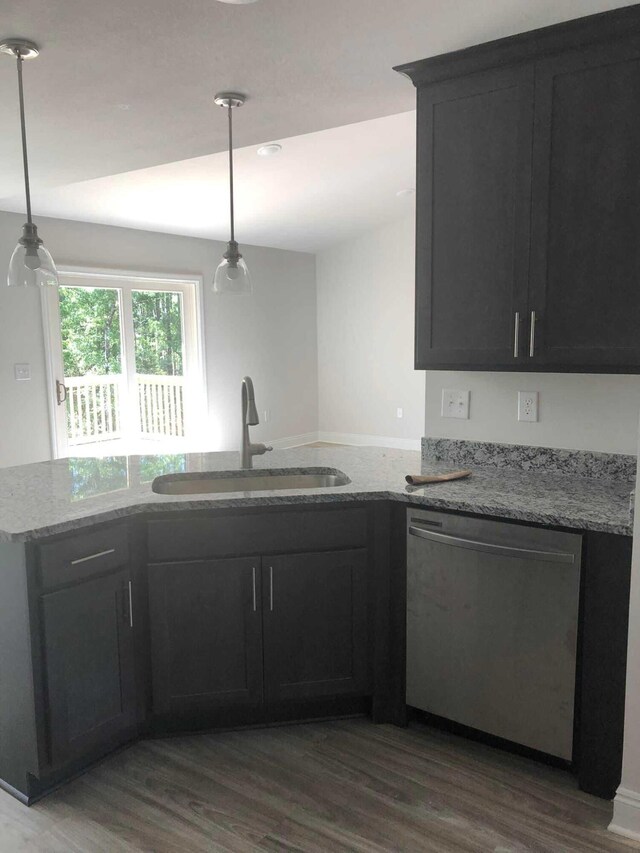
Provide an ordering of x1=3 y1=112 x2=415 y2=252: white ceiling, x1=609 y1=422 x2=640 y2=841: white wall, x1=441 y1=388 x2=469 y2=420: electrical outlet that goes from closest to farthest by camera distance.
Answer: x1=609 y1=422 x2=640 y2=841: white wall
x1=441 y1=388 x2=469 y2=420: electrical outlet
x1=3 y1=112 x2=415 y2=252: white ceiling

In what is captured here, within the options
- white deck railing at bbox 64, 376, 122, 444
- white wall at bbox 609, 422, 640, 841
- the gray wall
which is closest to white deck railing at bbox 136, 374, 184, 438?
white deck railing at bbox 64, 376, 122, 444

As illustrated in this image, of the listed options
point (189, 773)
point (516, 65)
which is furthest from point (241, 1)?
point (189, 773)

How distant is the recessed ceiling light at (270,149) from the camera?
4.75 meters

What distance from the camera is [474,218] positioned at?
2475 millimetres

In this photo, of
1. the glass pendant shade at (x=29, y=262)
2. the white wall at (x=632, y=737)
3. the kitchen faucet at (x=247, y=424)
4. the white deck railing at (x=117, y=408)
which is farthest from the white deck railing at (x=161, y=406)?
the white wall at (x=632, y=737)

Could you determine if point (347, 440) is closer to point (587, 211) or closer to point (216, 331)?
point (216, 331)

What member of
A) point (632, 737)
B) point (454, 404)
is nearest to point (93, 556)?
point (454, 404)

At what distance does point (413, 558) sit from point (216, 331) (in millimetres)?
5264

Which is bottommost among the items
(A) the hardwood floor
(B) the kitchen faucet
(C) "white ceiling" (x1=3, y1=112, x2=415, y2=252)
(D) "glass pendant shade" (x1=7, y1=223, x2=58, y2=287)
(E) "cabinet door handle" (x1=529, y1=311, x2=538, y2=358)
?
(A) the hardwood floor

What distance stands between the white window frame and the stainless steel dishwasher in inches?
163

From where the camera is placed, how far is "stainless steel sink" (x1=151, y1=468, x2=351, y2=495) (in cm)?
273

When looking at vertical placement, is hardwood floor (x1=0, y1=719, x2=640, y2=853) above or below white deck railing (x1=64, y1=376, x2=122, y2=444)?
below

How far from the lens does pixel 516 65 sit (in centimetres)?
232

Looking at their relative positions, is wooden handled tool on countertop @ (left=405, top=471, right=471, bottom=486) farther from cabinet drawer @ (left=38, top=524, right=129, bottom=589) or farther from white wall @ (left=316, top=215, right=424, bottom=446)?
white wall @ (left=316, top=215, right=424, bottom=446)
